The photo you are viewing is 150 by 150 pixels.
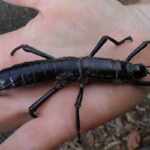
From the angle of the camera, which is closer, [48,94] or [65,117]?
[65,117]

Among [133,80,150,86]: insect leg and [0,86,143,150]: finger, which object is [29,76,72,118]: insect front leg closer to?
[0,86,143,150]: finger

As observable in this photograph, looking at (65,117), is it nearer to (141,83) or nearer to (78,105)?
(78,105)

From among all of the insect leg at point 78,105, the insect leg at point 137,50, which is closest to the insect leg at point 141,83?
the insect leg at point 137,50

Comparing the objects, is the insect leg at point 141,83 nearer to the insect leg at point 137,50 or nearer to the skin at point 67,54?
the skin at point 67,54

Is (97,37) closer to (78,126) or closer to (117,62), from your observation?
(117,62)

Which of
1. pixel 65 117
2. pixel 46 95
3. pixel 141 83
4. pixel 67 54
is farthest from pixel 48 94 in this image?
pixel 141 83

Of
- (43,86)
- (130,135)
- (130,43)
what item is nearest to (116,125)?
(130,135)
